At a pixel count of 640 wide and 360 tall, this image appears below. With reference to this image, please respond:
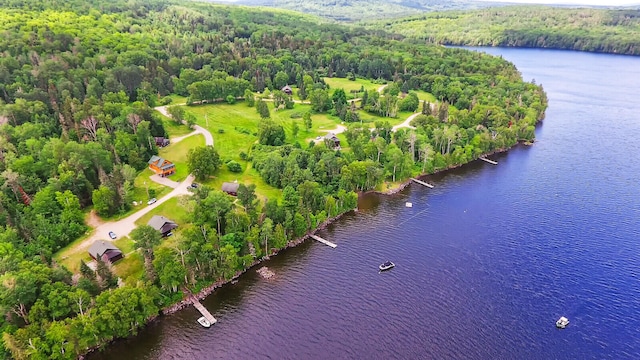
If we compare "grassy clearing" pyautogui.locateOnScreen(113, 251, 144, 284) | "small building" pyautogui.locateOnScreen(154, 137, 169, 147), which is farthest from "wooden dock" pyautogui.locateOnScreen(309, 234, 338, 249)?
"small building" pyautogui.locateOnScreen(154, 137, 169, 147)

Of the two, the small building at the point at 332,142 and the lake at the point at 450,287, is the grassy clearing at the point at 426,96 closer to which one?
the small building at the point at 332,142

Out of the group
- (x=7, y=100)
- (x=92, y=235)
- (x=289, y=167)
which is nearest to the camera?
(x=92, y=235)

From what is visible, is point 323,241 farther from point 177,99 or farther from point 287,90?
point 287,90

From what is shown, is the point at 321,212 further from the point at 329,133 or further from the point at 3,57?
the point at 3,57

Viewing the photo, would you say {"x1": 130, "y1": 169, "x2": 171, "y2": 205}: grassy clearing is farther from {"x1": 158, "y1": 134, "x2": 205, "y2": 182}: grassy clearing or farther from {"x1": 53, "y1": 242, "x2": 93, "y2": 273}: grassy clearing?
{"x1": 53, "y1": 242, "x2": 93, "y2": 273}: grassy clearing

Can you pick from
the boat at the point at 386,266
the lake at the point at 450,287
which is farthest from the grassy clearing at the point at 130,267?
the boat at the point at 386,266

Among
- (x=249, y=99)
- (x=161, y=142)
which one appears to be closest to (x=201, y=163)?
(x=161, y=142)

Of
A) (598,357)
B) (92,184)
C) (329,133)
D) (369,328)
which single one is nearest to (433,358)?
(369,328)
